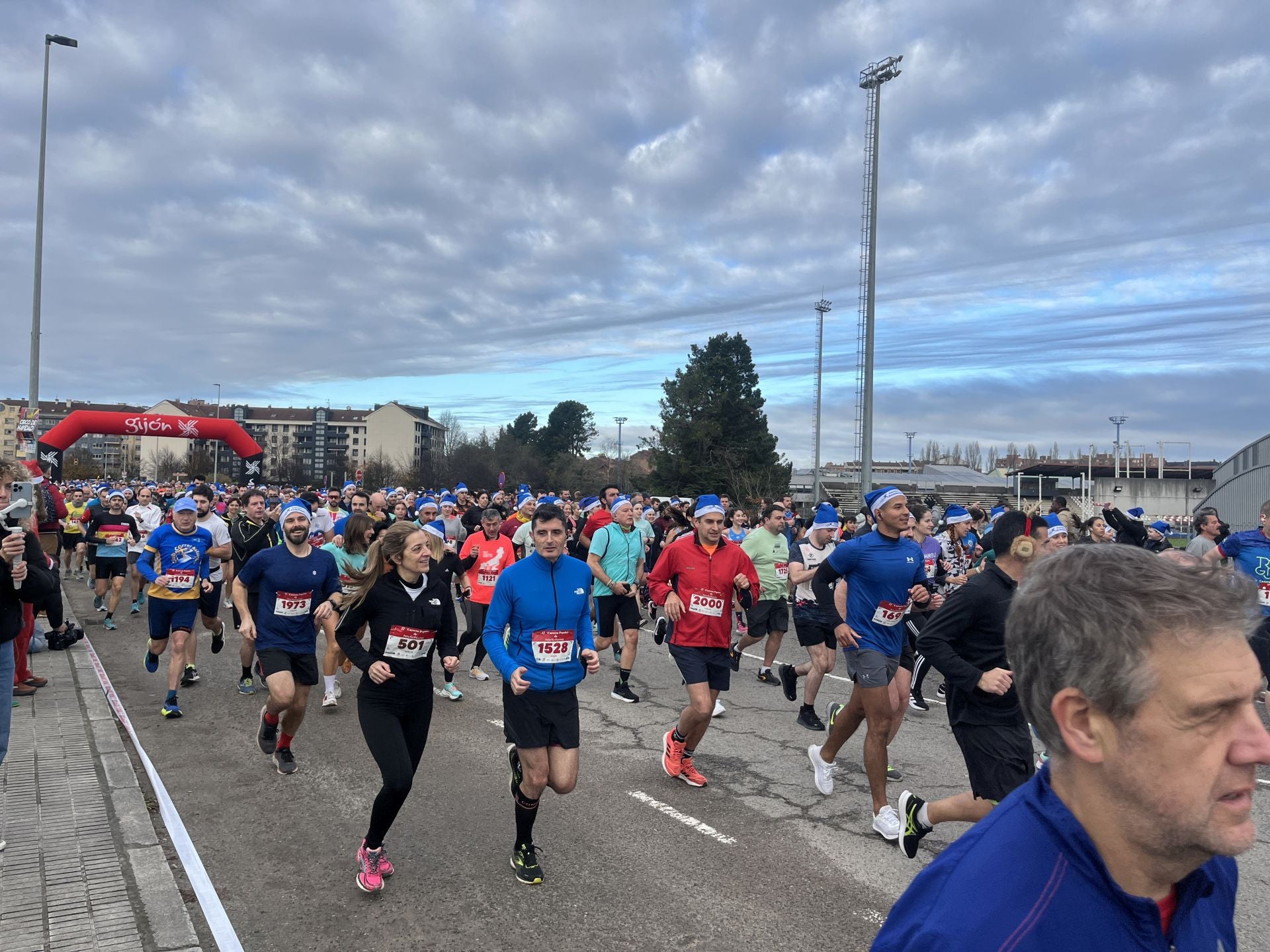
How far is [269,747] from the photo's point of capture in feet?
22.0

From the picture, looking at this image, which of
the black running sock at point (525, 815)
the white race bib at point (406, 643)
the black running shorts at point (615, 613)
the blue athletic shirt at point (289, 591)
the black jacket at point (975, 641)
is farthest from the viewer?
the black running shorts at point (615, 613)

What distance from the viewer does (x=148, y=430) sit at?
3219 centimetres

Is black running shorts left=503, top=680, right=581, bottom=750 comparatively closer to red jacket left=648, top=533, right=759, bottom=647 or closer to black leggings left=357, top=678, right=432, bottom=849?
black leggings left=357, top=678, right=432, bottom=849

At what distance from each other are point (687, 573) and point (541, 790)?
2.42 metres

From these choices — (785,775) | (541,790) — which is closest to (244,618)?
(541,790)

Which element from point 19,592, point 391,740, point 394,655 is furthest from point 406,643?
point 19,592

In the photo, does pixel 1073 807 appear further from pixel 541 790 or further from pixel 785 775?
pixel 785 775

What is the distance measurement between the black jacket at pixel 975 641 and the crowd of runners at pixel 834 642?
11mm

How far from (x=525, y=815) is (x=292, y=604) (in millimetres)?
3078

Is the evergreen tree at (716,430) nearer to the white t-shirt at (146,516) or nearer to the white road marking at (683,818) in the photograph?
the white t-shirt at (146,516)

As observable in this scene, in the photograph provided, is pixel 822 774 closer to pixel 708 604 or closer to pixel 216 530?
pixel 708 604

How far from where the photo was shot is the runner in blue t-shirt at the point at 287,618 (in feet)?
21.6

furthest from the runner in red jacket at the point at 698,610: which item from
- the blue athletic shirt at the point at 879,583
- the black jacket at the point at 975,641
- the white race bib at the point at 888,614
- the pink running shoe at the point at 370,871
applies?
the pink running shoe at the point at 370,871

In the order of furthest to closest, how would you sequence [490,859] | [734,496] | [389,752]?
[734,496], [490,859], [389,752]
